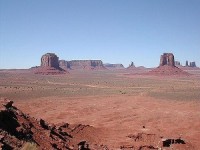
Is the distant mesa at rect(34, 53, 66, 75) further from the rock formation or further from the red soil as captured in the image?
the rock formation

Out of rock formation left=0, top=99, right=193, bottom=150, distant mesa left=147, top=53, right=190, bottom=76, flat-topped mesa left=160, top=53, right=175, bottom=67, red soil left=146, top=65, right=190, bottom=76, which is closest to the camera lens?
rock formation left=0, top=99, right=193, bottom=150

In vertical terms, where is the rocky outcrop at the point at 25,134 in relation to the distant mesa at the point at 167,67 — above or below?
below

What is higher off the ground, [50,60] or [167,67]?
[50,60]

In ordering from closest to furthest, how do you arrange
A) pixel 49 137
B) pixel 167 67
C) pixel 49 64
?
1. pixel 49 137
2. pixel 167 67
3. pixel 49 64

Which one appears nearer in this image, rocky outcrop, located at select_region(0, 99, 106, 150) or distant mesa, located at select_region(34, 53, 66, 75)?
rocky outcrop, located at select_region(0, 99, 106, 150)

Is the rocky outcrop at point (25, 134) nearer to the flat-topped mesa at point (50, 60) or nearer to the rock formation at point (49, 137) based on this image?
the rock formation at point (49, 137)

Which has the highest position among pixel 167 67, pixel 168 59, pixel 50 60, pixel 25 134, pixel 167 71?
pixel 50 60

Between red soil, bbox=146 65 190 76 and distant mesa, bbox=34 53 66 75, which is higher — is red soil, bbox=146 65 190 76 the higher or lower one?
the lower one

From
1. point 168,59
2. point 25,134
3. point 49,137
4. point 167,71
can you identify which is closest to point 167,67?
point 168,59

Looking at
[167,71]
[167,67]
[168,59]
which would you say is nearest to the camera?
[167,71]

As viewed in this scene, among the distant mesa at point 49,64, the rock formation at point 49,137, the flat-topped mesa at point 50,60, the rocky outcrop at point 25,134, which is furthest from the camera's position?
the flat-topped mesa at point 50,60

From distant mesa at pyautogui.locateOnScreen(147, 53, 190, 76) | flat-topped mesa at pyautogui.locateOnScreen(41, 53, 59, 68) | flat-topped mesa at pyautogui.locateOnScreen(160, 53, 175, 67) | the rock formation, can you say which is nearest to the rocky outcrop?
the rock formation

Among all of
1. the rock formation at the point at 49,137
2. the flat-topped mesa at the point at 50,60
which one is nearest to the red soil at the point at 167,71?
the flat-topped mesa at the point at 50,60

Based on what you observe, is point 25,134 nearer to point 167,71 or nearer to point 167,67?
point 167,71
